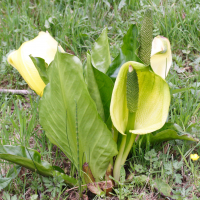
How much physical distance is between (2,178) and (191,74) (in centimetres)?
150

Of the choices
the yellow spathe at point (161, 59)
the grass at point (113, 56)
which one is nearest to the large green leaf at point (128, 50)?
the yellow spathe at point (161, 59)

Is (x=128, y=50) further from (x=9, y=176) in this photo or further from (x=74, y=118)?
(x=9, y=176)

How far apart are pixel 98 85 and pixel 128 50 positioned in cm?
21

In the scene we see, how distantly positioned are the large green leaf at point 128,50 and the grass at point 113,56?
0.43 metres

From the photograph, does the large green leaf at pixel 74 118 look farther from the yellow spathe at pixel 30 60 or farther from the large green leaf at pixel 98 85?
the yellow spathe at pixel 30 60

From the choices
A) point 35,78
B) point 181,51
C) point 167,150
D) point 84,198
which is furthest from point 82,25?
point 84,198

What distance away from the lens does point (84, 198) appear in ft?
3.92

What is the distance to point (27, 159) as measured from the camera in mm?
1066

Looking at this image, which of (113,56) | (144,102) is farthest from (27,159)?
(113,56)

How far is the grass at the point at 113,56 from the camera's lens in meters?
1.23

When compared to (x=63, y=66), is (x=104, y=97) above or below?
below

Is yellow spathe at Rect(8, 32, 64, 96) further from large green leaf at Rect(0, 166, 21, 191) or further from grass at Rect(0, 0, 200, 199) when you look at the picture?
large green leaf at Rect(0, 166, 21, 191)

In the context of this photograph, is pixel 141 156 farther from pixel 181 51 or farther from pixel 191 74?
pixel 181 51

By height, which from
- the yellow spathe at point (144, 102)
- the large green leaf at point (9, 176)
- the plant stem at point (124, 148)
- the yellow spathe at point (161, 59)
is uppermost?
the yellow spathe at point (161, 59)
